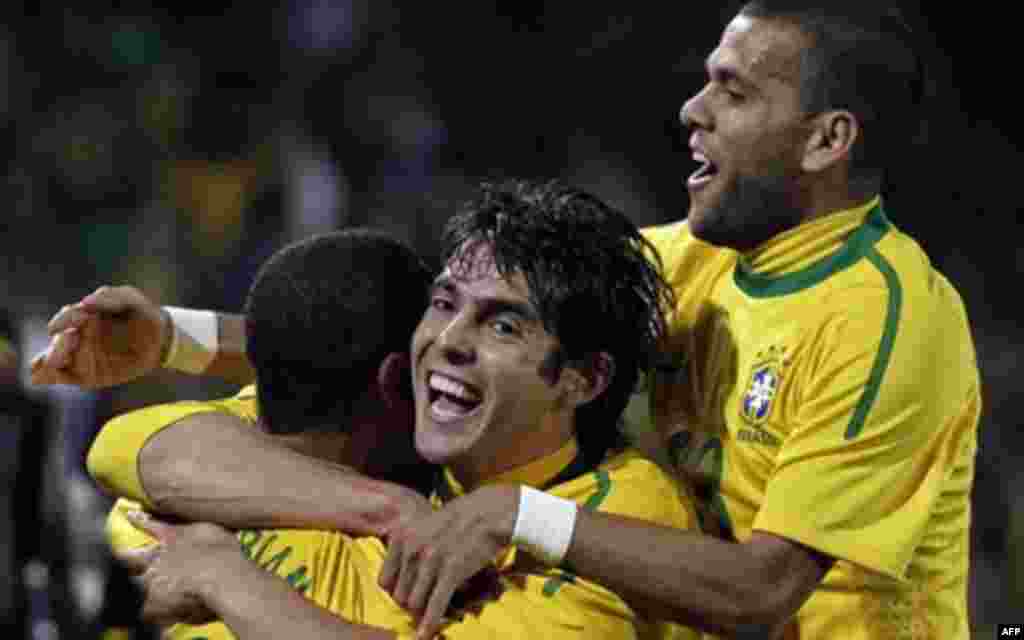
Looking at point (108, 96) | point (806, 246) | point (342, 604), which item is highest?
point (806, 246)

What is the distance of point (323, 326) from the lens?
324cm

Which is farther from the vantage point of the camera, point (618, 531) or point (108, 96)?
point (108, 96)

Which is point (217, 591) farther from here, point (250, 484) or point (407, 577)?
point (407, 577)

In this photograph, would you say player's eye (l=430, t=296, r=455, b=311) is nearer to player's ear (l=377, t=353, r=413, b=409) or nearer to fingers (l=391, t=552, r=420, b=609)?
player's ear (l=377, t=353, r=413, b=409)

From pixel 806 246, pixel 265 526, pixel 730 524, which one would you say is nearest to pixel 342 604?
pixel 265 526

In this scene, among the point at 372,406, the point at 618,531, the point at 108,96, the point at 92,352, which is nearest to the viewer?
the point at 618,531

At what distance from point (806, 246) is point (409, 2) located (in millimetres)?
6215

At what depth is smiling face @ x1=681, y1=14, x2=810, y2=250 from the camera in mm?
3496

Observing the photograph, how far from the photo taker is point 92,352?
3.74 metres

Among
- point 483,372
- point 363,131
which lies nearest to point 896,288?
point 483,372

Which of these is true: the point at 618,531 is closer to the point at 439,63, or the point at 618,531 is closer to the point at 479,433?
the point at 479,433

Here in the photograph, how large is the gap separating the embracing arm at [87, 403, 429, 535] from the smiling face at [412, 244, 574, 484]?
0.45 feet

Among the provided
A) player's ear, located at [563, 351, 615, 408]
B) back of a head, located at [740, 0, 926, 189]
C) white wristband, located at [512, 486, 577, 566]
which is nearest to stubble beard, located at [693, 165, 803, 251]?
back of a head, located at [740, 0, 926, 189]

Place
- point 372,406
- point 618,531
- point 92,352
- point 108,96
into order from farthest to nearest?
point 108,96 < point 92,352 < point 372,406 < point 618,531
